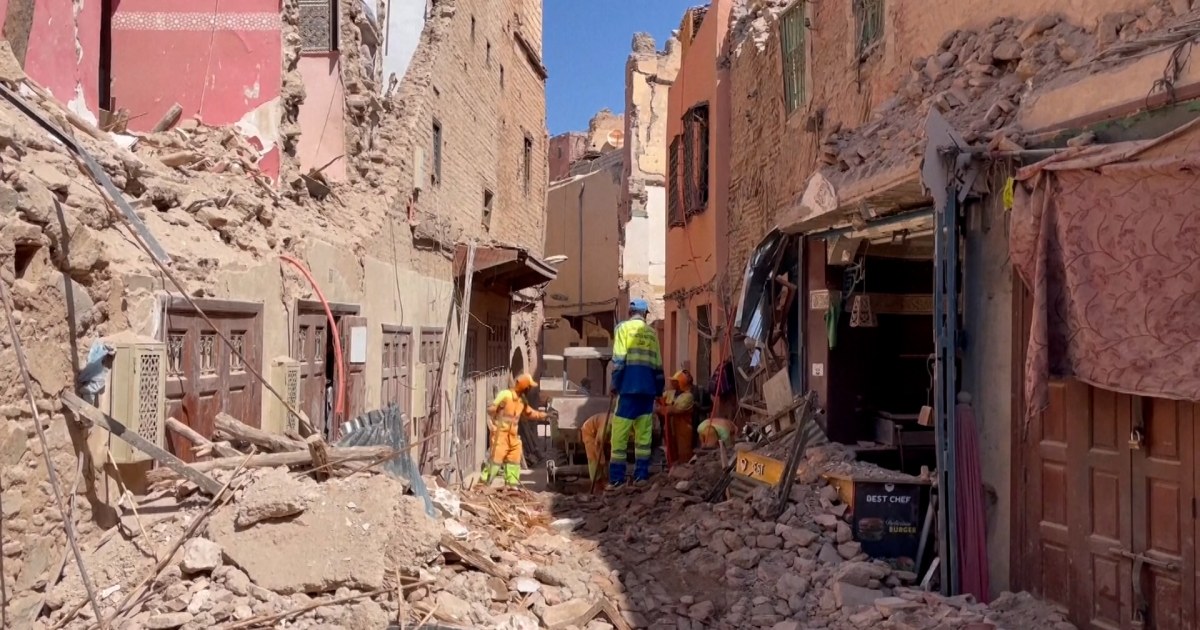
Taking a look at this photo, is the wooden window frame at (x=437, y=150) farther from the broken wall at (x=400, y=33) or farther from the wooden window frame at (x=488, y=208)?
the wooden window frame at (x=488, y=208)

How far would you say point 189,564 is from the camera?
14.7ft

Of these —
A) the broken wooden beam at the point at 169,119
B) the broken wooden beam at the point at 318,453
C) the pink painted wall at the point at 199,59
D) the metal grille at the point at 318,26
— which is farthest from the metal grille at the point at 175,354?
the metal grille at the point at 318,26

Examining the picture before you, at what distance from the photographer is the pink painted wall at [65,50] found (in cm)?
657

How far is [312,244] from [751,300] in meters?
4.05

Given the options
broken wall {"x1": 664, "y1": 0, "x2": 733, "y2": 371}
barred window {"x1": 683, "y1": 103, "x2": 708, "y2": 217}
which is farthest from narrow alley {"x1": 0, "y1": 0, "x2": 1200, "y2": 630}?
barred window {"x1": 683, "y1": 103, "x2": 708, "y2": 217}

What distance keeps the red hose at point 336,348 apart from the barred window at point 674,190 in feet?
26.7

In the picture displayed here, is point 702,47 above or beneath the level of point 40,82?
above

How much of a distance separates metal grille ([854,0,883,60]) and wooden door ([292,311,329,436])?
5.12 metres

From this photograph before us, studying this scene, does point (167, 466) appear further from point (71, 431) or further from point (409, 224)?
point (409, 224)

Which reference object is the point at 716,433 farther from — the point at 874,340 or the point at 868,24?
the point at 868,24

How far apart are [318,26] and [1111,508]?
8.27 meters

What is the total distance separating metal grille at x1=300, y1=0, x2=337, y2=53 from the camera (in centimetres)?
944

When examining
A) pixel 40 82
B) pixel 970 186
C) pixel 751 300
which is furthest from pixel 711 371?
pixel 40 82

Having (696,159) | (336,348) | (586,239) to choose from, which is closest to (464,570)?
(336,348)
